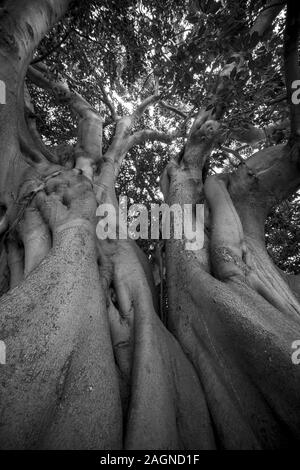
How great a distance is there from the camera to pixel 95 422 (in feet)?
3.17

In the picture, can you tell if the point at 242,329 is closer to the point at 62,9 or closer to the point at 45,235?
the point at 45,235

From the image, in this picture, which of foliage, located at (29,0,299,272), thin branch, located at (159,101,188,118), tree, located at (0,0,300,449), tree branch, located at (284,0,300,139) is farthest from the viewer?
thin branch, located at (159,101,188,118)

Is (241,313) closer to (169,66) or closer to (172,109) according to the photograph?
(169,66)

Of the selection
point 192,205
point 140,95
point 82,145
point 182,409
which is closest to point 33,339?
point 182,409

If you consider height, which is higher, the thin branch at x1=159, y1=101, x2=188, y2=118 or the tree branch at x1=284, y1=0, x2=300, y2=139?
the thin branch at x1=159, y1=101, x2=188, y2=118

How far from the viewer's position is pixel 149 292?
1.82m

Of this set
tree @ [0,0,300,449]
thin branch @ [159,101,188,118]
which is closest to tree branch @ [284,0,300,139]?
tree @ [0,0,300,449]

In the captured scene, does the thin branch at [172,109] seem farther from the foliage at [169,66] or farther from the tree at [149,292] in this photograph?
the tree at [149,292]

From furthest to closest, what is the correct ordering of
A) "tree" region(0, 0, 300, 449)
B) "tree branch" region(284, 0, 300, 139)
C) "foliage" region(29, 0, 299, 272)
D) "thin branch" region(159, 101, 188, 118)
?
"thin branch" region(159, 101, 188, 118) < "foliage" region(29, 0, 299, 272) < "tree branch" region(284, 0, 300, 139) < "tree" region(0, 0, 300, 449)

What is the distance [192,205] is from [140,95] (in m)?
4.62

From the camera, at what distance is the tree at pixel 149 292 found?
1.02 meters

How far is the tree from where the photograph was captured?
3.34ft

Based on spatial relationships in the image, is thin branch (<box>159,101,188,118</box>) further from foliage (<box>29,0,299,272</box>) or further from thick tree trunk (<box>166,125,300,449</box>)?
thick tree trunk (<box>166,125,300,449</box>)

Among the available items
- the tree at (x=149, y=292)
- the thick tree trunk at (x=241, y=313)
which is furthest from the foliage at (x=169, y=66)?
the thick tree trunk at (x=241, y=313)
